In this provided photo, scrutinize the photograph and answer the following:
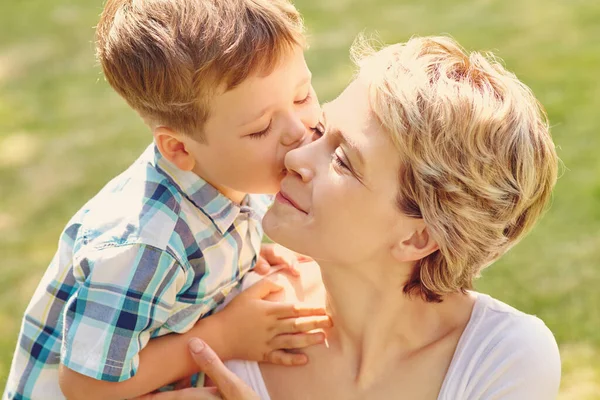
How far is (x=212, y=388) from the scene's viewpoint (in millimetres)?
2865

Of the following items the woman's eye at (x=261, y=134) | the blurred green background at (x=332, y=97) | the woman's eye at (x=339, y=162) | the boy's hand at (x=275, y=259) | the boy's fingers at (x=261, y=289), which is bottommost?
the blurred green background at (x=332, y=97)

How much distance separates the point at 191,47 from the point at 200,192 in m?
0.48

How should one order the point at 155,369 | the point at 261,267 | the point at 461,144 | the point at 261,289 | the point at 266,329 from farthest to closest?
1. the point at 261,267
2. the point at 261,289
3. the point at 266,329
4. the point at 155,369
5. the point at 461,144

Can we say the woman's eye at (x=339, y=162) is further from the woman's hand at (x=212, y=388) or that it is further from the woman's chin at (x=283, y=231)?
the woman's hand at (x=212, y=388)

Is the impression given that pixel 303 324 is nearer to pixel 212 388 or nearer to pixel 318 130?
pixel 212 388

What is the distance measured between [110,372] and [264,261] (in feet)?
2.45

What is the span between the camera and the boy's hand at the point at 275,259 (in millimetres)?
3221

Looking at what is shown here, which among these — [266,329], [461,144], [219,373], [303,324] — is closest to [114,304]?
[219,373]

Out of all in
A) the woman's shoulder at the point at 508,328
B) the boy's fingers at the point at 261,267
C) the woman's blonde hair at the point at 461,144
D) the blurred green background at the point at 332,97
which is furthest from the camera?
the blurred green background at the point at 332,97

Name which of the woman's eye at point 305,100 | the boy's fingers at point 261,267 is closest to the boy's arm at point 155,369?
the boy's fingers at point 261,267

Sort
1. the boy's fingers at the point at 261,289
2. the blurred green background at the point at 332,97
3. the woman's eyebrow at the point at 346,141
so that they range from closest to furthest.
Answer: the woman's eyebrow at the point at 346,141, the boy's fingers at the point at 261,289, the blurred green background at the point at 332,97

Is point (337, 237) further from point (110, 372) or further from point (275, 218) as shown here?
point (110, 372)

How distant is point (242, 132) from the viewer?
9.00ft

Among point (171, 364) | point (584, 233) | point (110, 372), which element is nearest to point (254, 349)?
point (171, 364)
